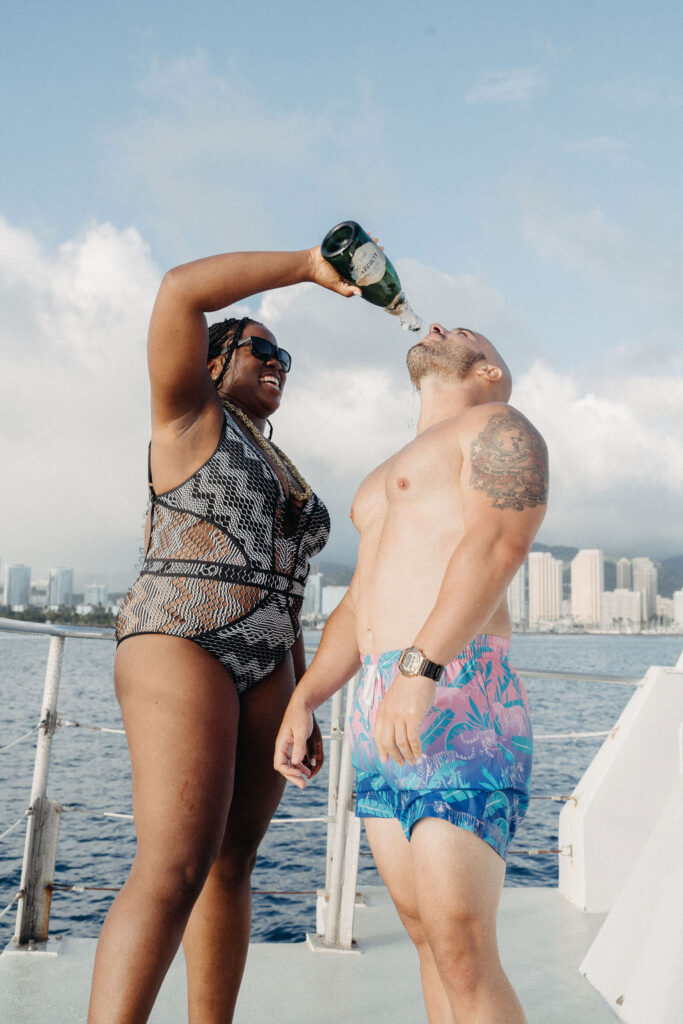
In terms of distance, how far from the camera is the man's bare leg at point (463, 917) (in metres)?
1.23

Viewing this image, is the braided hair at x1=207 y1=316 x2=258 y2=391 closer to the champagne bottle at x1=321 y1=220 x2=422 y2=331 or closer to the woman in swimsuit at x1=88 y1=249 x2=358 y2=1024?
the woman in swimsuit at x1=88 y1=249 x2=358 y2=1024

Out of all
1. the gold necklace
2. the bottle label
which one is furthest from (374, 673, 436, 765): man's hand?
the bottle label

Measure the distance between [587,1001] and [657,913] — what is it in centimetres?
50

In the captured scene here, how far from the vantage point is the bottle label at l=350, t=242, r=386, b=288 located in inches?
58.6

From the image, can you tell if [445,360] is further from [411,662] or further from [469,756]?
[469,756]

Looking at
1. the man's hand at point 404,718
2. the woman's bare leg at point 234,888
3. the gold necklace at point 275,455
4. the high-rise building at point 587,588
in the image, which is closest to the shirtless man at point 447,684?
the man's hand at point 404,718

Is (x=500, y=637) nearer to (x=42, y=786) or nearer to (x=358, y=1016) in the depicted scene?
(x=358, y=1016)

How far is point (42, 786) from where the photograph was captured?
2.71 m

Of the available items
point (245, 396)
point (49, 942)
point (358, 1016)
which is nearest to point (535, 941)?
point (358, 1016)

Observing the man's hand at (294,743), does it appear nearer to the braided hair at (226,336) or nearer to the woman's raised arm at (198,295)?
the woman's raised arm at (198,295)

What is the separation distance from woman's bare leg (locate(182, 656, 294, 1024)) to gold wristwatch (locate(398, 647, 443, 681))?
550 mm

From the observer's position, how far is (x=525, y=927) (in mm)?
3045

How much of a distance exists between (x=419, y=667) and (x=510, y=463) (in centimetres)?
40

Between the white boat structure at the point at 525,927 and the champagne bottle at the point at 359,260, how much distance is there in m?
1.41
